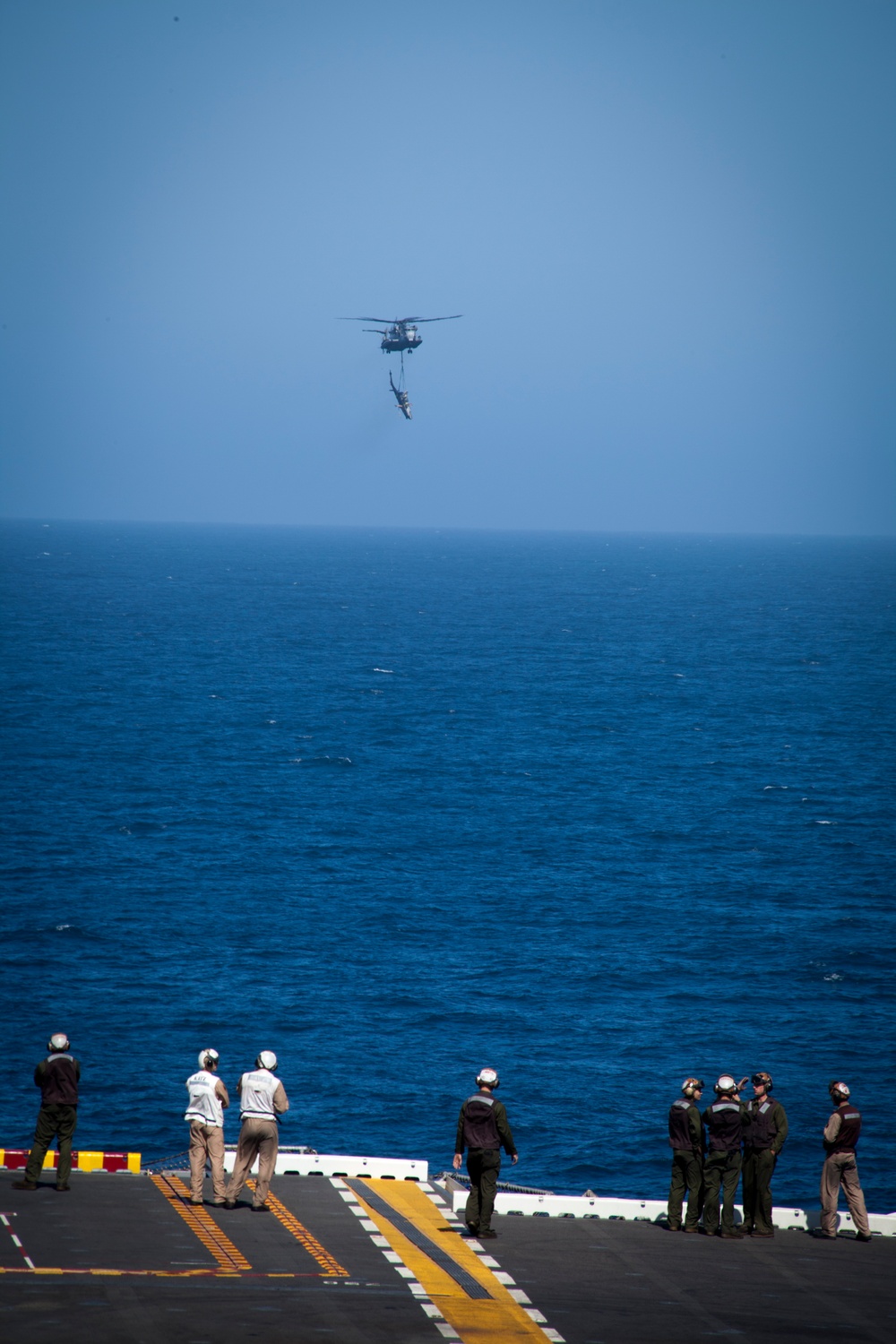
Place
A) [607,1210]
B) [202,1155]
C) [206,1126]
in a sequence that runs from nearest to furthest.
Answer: [206,1126] < [202,1155] < [607,1210]

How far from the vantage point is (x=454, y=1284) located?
1783cm

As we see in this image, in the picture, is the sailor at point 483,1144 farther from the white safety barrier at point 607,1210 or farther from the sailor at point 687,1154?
the sailor at point 687,1154

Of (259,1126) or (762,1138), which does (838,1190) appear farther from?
(259,1126)

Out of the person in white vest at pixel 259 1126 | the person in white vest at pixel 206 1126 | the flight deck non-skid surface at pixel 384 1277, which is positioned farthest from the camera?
the person in white vest at pixel 206 1126

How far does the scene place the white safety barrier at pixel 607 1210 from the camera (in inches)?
856

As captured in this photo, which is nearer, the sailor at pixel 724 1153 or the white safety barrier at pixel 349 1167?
the sailor at pixel 724 1153

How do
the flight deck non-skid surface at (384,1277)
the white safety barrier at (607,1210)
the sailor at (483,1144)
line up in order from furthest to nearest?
the white safety barrier at (607,1210) → the sailor at (483,1144) → the flight deck non-skid surface at (384,1277)

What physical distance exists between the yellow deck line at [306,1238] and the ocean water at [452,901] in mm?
18948

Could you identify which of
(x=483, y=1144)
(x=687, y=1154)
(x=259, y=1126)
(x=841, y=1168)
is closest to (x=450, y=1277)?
→ (x=483, y=1144)

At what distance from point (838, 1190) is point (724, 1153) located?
6.55 ft

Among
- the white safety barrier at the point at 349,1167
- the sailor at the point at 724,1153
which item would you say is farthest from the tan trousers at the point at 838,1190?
the white safety barrier at the point at 349,1167

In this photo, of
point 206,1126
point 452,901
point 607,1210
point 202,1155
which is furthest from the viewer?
point 452,901

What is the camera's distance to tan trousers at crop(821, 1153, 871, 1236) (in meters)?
20.5

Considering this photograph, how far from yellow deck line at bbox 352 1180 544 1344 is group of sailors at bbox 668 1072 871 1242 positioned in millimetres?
3355
